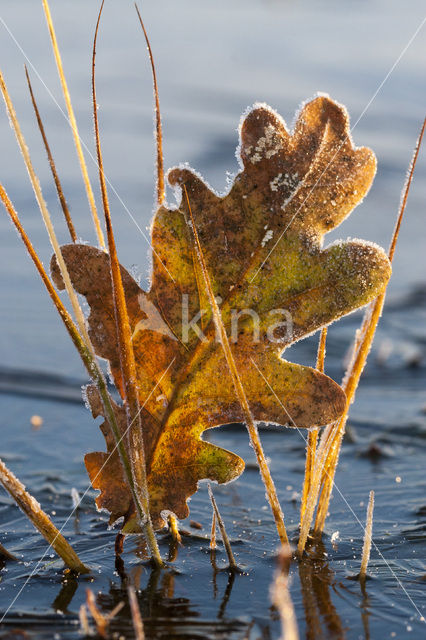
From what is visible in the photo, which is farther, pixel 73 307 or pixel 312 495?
pixel 312 495

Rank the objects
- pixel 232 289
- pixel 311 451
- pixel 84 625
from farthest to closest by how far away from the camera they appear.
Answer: pixel 311 451, pixel 232 289, pixel 84 625

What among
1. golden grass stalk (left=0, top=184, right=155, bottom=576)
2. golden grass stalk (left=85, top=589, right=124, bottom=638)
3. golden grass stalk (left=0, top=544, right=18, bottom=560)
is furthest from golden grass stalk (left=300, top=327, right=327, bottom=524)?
golden grass stalk (left=0, top=544, right=18, bottom=560)

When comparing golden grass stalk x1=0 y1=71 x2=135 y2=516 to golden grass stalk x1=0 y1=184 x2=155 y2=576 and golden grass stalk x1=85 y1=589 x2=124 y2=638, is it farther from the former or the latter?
golden grass stalk x1=85 y1=589 x2=124 y2=638

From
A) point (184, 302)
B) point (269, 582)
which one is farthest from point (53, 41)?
point (269, 582)

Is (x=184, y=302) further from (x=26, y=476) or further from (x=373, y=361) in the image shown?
(x=373, y=361)

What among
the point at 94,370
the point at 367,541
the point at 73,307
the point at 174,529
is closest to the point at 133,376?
the point at 94,370

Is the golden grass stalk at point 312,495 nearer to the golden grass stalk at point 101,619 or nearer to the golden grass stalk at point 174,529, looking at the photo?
the golden grass stalk at point 174,529

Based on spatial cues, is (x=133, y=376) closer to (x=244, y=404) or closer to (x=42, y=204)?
(x=244, y=404)
